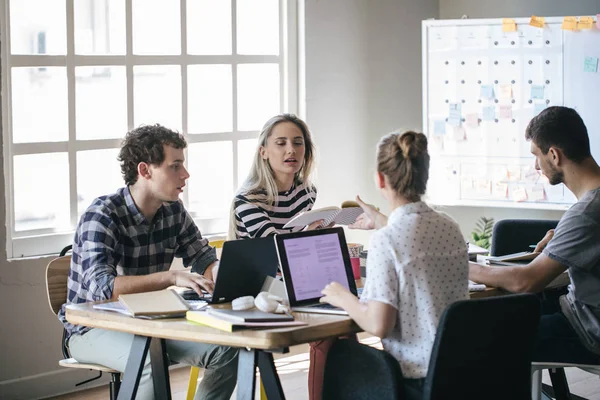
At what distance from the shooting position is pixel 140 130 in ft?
10.4

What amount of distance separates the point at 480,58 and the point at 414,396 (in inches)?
120

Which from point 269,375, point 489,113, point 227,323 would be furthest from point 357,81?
point 227,323

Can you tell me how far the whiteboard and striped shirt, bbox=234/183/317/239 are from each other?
1.64m

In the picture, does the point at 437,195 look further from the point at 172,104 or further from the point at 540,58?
the point at 172,104

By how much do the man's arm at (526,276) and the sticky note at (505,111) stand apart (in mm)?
2206

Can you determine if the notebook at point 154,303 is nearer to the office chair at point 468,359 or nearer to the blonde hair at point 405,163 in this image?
the office chair at point 468,359

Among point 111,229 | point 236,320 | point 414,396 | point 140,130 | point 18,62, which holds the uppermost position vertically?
point 18,62

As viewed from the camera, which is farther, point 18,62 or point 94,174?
point 94,174

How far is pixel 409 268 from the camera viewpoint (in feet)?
7.87

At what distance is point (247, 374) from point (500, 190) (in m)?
2.90

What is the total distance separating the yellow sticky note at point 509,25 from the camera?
4.96 m

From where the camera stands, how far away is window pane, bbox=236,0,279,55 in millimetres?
4855

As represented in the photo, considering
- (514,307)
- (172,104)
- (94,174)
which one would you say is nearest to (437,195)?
(172,104)

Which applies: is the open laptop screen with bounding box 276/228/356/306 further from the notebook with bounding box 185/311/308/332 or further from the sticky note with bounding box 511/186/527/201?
the sticky note with bounding box 511/186/527/201
